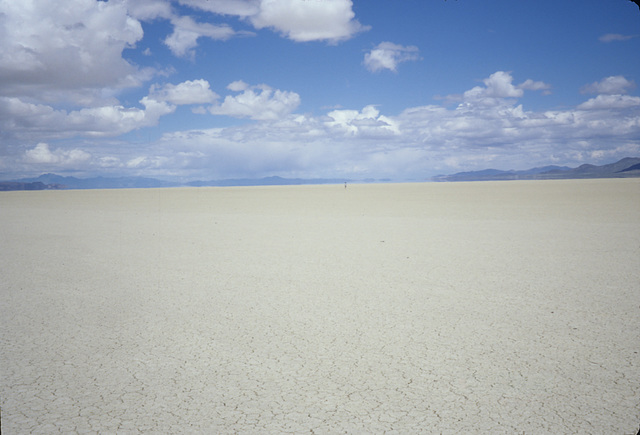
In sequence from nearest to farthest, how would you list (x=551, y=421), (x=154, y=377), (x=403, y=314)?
(x=551, y=421)
(x=154, y=377)
(x=403, y=314)

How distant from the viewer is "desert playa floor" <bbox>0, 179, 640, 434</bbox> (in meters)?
3.09

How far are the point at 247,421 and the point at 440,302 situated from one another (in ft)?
11.3

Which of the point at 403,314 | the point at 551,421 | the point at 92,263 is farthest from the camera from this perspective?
the point at 92,263

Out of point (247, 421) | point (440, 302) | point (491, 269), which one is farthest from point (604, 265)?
point (247, 421)

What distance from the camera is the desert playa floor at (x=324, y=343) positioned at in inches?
122

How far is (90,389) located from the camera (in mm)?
3469

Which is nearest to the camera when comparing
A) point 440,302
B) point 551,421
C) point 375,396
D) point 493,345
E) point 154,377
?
point 551,421

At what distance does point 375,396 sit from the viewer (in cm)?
332

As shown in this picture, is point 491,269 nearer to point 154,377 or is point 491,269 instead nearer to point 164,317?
point 164,317

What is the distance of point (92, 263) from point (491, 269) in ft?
25.4

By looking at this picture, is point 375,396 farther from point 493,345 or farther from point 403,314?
point 403,314

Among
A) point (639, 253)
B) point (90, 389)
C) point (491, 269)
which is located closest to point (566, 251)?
point (639, 253)

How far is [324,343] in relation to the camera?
4383mm

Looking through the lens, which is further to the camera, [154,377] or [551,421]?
[154,377]
